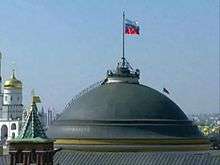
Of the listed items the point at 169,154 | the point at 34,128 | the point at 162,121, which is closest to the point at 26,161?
the point at 34,128

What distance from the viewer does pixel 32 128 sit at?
35.8 meters

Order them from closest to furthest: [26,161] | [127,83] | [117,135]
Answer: [26,161]
[117,135]
[127,83]

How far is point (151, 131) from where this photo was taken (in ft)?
149

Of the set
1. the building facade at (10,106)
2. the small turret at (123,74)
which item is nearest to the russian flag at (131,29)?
the small turret at (123,74)

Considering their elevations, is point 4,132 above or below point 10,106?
below

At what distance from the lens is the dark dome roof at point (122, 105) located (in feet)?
151

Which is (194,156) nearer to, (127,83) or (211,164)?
(211,164)

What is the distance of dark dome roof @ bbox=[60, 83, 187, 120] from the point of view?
151 feet

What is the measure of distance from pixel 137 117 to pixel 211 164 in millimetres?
6746

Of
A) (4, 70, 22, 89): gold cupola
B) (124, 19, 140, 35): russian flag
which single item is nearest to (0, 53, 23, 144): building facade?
(4, 70, 22, 89): gold cupola

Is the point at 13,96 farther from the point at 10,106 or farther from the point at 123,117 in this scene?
the point at 123,117

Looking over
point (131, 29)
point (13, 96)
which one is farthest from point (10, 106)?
point (131, 29)

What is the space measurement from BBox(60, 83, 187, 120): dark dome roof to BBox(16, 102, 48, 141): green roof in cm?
1025

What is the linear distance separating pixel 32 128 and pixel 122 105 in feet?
38.0
